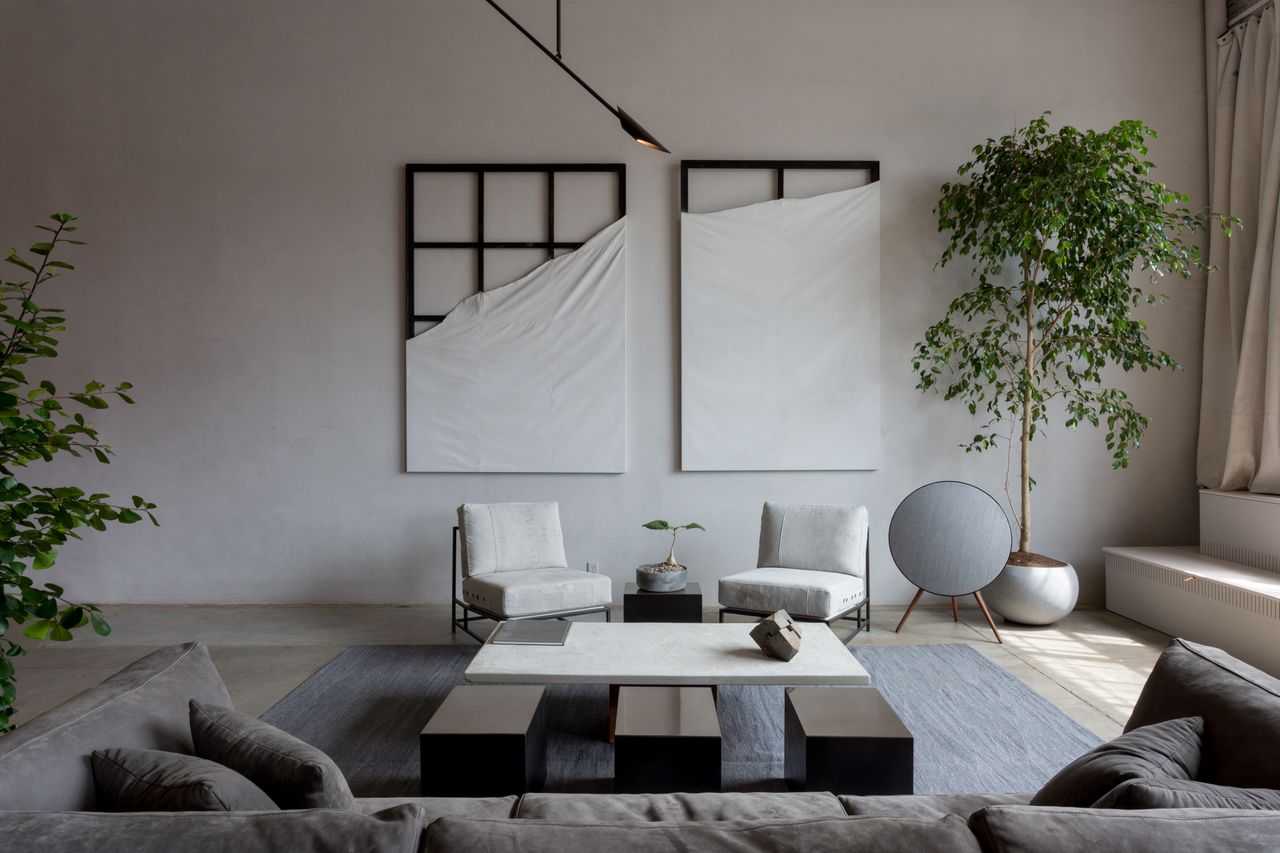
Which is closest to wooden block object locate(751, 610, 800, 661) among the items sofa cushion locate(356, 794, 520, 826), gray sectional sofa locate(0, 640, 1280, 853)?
gray sectional sofa locate(0, 640, 1280, 853)

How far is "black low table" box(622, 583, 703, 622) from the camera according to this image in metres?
4.27

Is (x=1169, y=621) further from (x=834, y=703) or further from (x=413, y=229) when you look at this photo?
(x=413, y=229)

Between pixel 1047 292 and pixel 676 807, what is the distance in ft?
14.3

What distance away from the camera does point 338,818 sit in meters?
1.18

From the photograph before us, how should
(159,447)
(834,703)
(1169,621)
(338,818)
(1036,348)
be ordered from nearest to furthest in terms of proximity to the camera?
(338,818)
(834,703)
(1169,621)
(1036,348)
(159,447)

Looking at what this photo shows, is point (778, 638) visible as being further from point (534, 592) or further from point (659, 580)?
point (534, 592)

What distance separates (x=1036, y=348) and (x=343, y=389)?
439 centimetres

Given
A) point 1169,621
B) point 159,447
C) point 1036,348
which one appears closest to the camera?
point 1169,621

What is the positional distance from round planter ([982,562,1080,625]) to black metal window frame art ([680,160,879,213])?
8.54 feet

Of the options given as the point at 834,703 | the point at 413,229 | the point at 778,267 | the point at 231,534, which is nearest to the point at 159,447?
the point at 231,534

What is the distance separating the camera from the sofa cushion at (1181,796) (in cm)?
128

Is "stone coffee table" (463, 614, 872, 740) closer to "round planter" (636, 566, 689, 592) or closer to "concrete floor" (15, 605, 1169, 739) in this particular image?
"round planter" (636, 566, 689, 592)

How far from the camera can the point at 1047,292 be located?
4988 millimetres

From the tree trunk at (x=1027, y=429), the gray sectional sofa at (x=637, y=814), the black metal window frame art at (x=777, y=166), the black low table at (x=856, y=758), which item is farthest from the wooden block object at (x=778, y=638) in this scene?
the black metal window frame art at (x=777, y=166)
